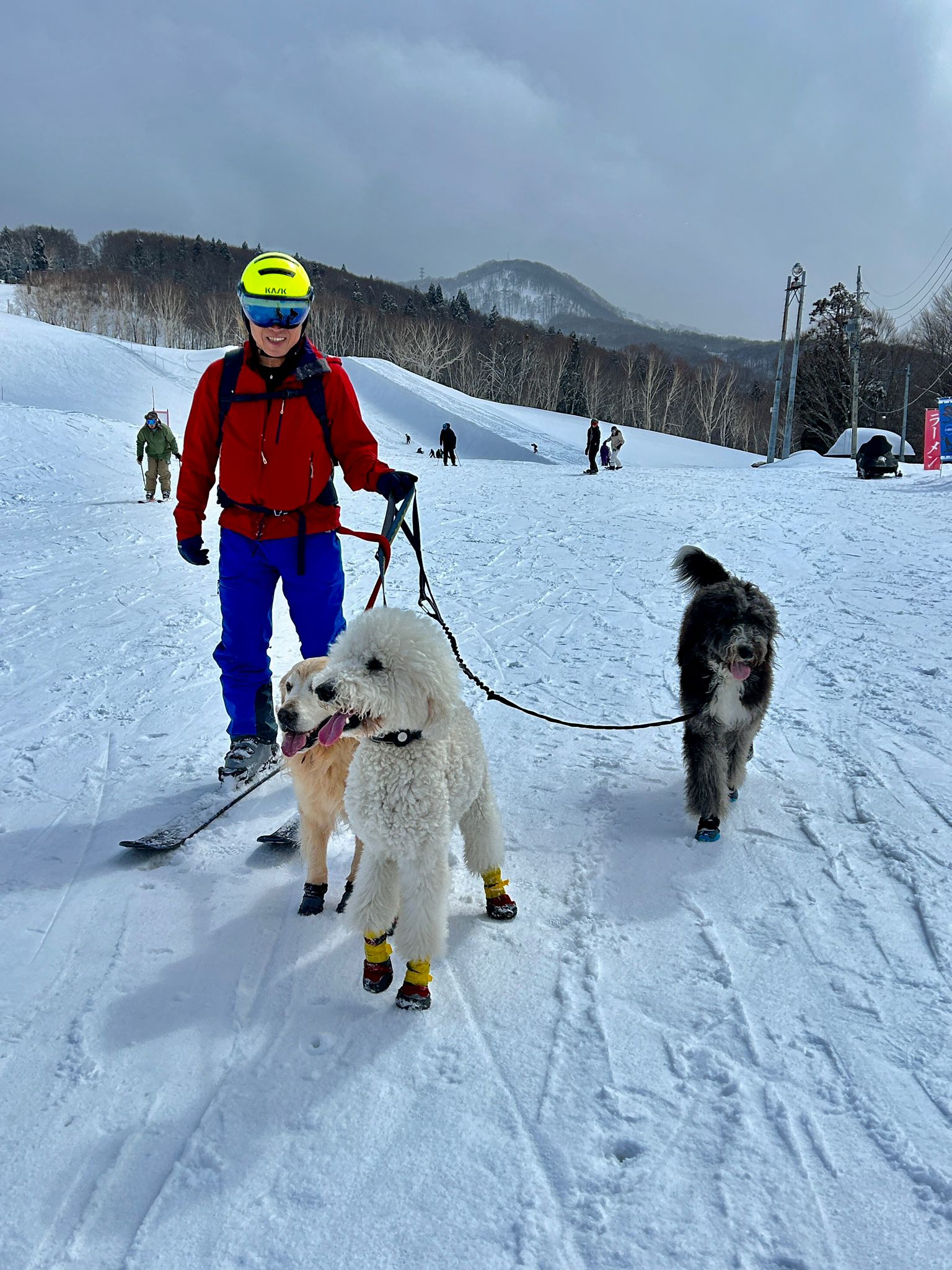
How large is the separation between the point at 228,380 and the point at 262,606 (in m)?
1.04

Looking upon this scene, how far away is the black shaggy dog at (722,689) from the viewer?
3.47 m

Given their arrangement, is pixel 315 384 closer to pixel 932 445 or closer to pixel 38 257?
pixel 932 445

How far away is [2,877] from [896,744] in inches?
183

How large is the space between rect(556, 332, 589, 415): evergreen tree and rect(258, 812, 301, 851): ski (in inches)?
2751

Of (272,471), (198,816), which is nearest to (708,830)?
(198,816)

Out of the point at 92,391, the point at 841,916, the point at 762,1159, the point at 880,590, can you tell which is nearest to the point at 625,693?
the point at 841,916

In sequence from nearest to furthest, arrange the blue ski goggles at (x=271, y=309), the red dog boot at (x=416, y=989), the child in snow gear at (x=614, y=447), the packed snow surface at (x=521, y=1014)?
the packed snow surface at (x=521, y=1014) → the red dog boot at (x=416, y=989) → the blue ski goggles at (x=271, y=309) → the child in snow gear at (x=614, y=447)

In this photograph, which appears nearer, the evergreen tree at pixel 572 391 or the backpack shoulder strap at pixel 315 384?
the backpack shoulder strap at pixel 315 384

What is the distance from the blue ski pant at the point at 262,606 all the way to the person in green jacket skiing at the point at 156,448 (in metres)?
11.5

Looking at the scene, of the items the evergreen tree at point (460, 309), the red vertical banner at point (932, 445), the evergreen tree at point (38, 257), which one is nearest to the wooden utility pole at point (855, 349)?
the red vertical banner at point (932, 445)

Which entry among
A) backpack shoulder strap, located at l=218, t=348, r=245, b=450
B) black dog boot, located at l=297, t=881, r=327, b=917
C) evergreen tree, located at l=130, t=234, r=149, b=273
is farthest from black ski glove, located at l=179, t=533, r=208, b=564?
evergreen tree, located at l=130, t=234, r=149, b=273

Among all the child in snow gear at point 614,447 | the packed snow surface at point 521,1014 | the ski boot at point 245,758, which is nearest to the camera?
the packed snow surface at point 521,1014

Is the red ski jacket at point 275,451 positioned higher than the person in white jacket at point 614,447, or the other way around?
the person in white jacket at point 614,447

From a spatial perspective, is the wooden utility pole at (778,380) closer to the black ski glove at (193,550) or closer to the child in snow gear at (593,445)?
the child in snow gear at (593,445)
